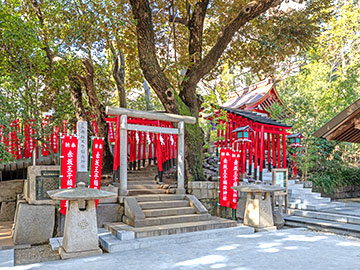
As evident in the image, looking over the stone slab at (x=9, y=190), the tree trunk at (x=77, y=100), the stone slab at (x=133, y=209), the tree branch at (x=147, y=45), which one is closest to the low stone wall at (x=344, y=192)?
the tree branch at (x=147, y=45)

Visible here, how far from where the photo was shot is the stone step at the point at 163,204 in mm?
7621

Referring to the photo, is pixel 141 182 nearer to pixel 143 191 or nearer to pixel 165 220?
pixel 143 191

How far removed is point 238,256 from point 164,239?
1.73 m

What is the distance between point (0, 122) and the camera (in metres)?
7.36

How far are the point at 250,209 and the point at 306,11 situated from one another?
322 inches

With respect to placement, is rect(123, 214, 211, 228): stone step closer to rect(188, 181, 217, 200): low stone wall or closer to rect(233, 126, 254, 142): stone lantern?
rect(188, 181, 217, 200): low stone wall

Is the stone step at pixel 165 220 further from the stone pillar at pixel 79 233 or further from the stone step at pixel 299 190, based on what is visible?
the stone step at pixel 299 190

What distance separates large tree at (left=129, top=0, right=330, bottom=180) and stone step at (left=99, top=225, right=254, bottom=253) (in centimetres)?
276

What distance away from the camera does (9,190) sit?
33.0ft

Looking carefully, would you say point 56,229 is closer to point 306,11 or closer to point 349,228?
point 349,228

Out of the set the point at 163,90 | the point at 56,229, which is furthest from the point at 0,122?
the point at 163,90

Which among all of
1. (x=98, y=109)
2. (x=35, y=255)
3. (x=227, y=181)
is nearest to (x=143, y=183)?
(x=227, y=181)

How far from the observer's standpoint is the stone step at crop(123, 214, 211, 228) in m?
6.89

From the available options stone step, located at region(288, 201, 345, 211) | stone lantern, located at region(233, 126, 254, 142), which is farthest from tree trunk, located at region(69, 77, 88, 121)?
stone step, located at region(288, 201, 345, 211)
